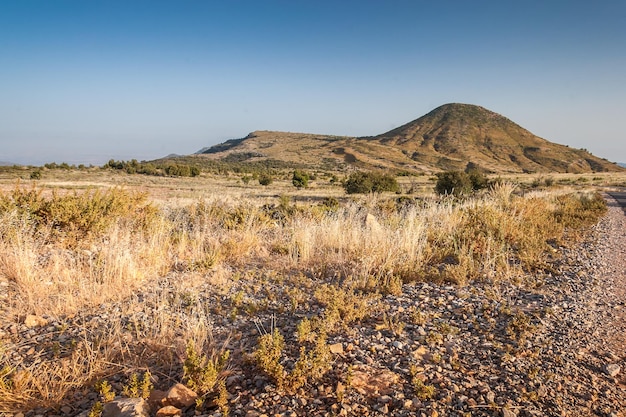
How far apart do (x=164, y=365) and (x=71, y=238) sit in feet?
15.5

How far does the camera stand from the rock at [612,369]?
2947 millimetres

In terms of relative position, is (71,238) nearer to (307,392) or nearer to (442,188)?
(307,392)

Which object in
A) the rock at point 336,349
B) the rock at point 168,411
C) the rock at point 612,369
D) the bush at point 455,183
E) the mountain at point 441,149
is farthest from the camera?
the mountain at point 441,149

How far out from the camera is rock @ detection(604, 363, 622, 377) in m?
2.95

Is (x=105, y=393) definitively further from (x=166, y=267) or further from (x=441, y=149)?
(x=441, y=149)

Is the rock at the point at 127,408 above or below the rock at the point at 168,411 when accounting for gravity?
above

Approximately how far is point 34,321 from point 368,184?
25.4 metres

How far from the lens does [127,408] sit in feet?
7.52

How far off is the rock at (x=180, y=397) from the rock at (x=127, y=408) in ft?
0.48

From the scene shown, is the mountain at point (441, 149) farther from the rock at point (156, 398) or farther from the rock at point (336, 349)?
the rock at point (156, 398)

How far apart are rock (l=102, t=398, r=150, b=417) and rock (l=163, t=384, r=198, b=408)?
0.48ft

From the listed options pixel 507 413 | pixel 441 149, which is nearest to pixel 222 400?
pixel 507 413

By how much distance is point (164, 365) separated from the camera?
3064 millimetres

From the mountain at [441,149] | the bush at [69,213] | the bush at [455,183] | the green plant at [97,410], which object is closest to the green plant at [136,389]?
the green plant at [97,410]
